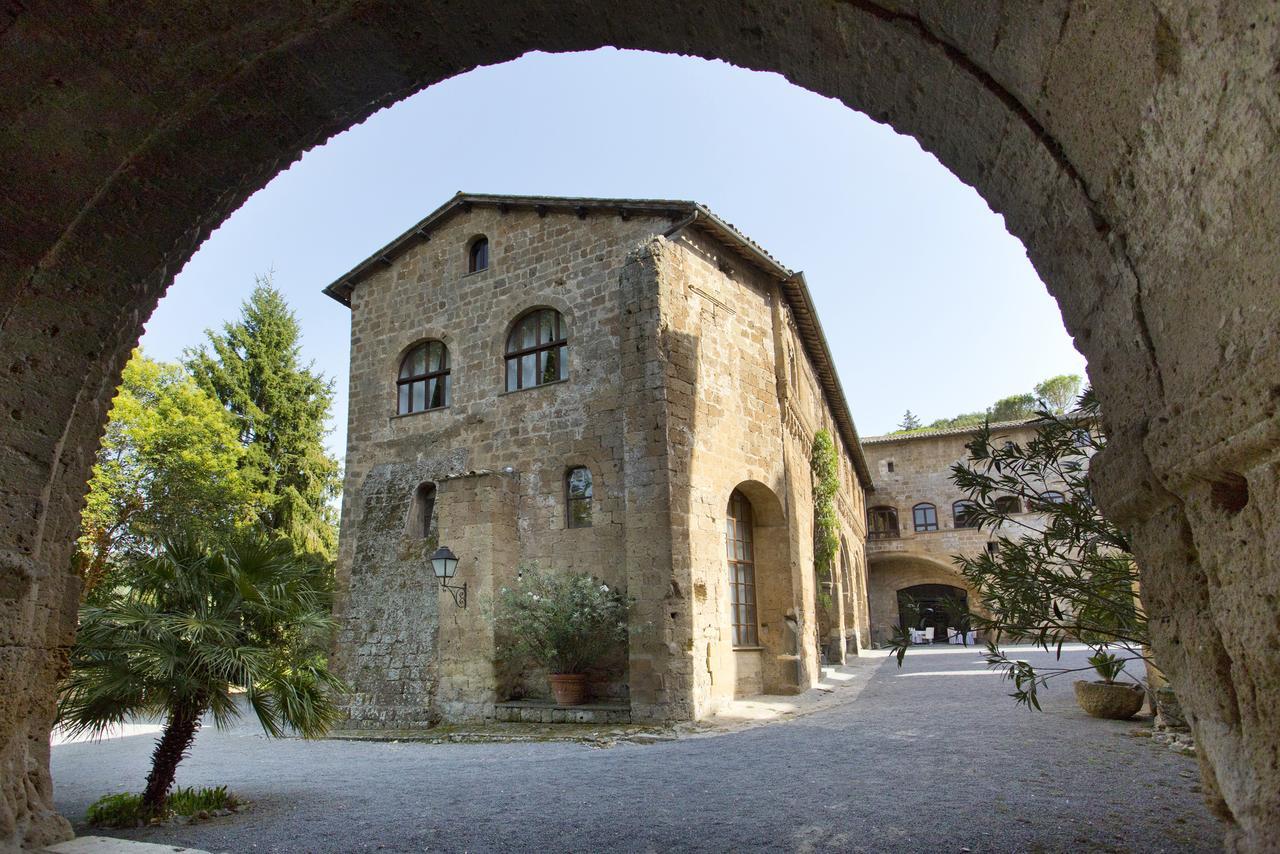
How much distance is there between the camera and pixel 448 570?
469 inches

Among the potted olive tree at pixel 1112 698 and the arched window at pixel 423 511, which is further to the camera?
the arched window at pixel 423 511

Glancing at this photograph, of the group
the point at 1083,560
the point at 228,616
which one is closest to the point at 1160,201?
the point at 1083,560

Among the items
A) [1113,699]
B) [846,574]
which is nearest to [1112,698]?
[1113,699]

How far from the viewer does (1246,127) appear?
5.41 feet

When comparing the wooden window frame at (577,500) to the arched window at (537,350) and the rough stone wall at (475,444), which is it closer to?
the rough stone wall at (475,444)

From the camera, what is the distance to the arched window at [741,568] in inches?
514

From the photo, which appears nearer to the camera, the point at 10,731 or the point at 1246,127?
the point at 1246,127

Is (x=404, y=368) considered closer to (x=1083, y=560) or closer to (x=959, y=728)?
(x=959, y=728)

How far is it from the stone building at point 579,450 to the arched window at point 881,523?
21.4 m

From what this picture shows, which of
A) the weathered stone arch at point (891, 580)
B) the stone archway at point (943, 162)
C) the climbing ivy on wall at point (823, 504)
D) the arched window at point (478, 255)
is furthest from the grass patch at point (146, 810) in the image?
the weathered stone arch at point (891, 580)

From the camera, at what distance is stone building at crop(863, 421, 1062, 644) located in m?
34.4

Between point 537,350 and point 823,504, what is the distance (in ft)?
24.6

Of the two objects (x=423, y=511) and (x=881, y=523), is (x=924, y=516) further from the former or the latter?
(x=423, y=511)

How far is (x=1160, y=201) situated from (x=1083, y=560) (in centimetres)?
328
